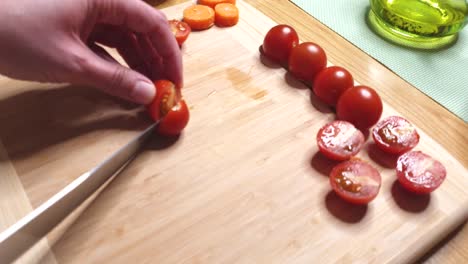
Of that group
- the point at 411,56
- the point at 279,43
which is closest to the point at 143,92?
the point at 279,43

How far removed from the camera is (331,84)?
92cm

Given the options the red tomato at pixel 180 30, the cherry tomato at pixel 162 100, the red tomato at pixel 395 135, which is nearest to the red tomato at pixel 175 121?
the cherry tomato at pixel 162 100

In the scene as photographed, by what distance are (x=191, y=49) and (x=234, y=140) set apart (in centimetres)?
29

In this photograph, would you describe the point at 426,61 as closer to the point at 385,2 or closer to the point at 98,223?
the point at 385,2

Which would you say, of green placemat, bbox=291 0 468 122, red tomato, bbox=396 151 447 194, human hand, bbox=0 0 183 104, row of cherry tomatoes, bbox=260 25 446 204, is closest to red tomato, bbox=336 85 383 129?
row of cherry tomatoes, bbox=260 25 446 204

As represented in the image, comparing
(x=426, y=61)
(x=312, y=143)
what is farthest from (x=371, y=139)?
(x=426, y=61)

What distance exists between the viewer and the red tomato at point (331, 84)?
0.92m

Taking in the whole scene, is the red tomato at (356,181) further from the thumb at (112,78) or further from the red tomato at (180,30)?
the red tomato at (180,30)

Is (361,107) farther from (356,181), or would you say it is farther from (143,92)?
(143,92)

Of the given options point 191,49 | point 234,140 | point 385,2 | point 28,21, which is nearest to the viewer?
→ point 28,21

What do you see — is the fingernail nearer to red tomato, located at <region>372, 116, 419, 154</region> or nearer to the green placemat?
red tomato, located at <region>372, 116, 419, 154</region>

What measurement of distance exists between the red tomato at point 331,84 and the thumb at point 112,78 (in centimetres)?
34

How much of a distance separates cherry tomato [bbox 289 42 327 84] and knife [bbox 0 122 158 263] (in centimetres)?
38

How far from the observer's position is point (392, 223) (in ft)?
2.44
